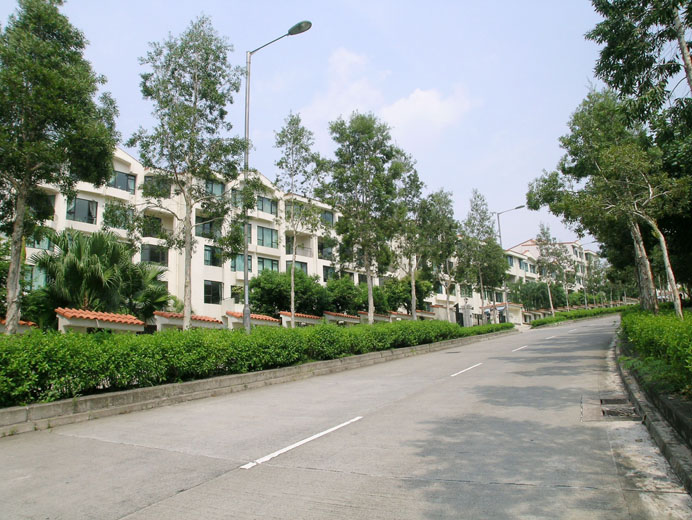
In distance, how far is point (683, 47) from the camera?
1127cm

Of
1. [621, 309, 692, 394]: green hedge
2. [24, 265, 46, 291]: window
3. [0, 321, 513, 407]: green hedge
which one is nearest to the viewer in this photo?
[621, 309, 692, 394]: green hedge

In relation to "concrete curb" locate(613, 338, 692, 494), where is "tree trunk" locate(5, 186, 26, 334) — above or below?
above

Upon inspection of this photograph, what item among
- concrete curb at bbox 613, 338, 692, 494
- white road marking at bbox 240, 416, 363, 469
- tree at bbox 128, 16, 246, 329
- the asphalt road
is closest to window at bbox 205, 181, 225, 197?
tree at bbox 128, 16, 246, 329

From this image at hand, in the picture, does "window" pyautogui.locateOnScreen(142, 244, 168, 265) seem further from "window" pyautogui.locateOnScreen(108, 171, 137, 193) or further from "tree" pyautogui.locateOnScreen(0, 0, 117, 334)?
"tree" pyautogui.locateOnScreen(0, 0, 117, 334)

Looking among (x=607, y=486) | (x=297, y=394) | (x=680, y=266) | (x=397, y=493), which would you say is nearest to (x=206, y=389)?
(x=297, y=394)

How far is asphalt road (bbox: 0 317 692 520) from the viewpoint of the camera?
4.21 meters

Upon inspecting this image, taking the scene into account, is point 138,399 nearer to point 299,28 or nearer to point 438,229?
point 299,28

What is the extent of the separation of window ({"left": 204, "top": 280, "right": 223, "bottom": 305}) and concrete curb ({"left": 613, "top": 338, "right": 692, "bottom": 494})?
3009 cm

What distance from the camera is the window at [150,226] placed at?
1554 cm

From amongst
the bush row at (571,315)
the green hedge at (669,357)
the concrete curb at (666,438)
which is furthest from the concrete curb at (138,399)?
the bush row at (571,315)

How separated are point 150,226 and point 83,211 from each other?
56.2ft

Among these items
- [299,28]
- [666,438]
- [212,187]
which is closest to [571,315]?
[212,187]

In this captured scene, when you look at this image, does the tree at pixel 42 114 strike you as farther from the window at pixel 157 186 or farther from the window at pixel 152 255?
the window at pixel 152 255

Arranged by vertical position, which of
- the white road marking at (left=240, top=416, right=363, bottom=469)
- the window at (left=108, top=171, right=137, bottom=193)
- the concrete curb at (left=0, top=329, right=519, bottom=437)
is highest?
the window at (left=108, top=171, right=137, bottom=193)
